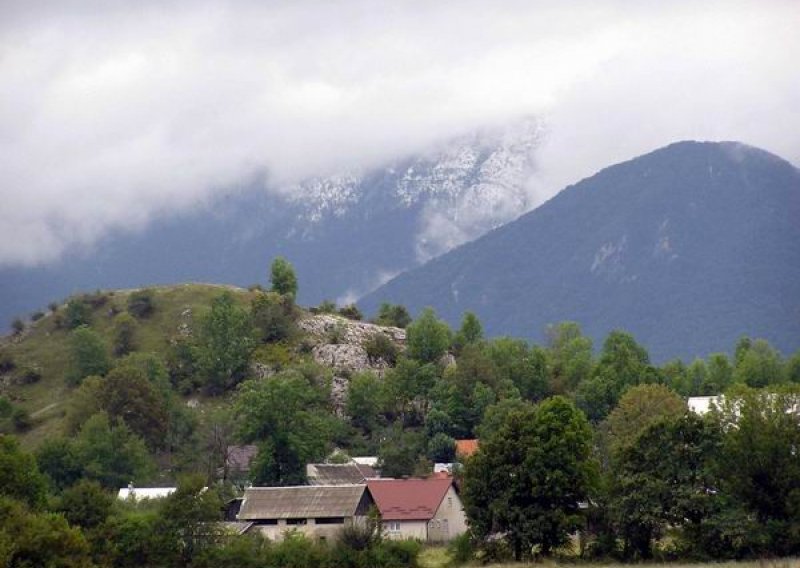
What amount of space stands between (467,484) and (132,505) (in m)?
24.7

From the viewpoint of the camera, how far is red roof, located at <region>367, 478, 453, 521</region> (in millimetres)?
102938

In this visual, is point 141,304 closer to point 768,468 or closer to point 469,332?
point 469,332

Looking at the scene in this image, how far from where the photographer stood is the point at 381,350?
544 feet

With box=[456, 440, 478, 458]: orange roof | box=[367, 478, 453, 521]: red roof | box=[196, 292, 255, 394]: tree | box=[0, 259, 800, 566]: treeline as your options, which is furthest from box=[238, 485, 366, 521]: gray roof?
box=[196, 292, 255, 394]: tree

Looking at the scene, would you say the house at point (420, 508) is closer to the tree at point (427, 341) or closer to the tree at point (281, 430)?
the tree at point (281, 430)

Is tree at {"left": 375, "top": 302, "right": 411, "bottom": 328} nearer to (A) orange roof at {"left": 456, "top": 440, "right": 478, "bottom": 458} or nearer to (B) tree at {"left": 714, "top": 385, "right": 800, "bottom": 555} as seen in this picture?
(A) orange roof at {"left": 456, "top": 440, "right": 478, "bottom": 458}

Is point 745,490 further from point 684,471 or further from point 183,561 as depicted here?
point 183,561

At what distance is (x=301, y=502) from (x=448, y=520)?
11.0 meters

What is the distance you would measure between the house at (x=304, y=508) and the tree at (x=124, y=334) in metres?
63.6

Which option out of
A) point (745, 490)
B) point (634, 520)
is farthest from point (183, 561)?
point (745, 490)

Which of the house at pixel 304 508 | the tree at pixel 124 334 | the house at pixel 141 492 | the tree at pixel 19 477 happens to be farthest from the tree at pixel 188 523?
the tree at pixel 124 334

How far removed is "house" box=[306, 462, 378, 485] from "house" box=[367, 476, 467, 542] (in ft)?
40.1

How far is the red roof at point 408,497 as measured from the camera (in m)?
103

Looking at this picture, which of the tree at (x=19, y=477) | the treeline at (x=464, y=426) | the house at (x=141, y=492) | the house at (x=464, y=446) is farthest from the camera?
the house at (x=464, y=446)
